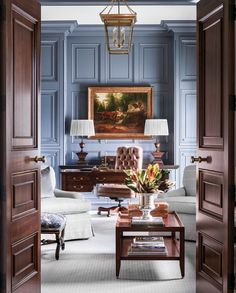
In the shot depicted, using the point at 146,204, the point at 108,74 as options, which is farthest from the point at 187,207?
the point at 108,74

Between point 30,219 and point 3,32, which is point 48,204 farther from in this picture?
point 3,32

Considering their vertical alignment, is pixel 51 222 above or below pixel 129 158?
below

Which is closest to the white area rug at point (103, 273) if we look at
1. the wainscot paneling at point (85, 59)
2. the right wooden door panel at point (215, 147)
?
the right wooden door panel at point (215, 147)

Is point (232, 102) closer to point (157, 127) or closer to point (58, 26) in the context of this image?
point (157, 127)

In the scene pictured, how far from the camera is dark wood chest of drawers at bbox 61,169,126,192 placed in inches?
249

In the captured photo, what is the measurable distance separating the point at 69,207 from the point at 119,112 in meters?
2.67

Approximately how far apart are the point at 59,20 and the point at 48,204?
3.14m

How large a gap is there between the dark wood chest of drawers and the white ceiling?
79.1 inches

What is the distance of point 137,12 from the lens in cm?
655

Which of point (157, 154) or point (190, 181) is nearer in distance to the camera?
point (190, 181)

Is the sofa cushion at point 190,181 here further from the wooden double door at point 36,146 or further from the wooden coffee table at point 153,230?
the wooden double door at point 36,146

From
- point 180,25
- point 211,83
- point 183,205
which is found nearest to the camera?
point 211,83

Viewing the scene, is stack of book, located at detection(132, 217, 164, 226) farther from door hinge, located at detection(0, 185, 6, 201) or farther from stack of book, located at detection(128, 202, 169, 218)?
door hinge, located at detection(0, 185, 6, 201)

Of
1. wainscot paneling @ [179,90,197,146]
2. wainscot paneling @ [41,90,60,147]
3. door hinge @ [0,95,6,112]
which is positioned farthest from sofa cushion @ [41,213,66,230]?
wainscot paneling @ [179,90,197,146]
